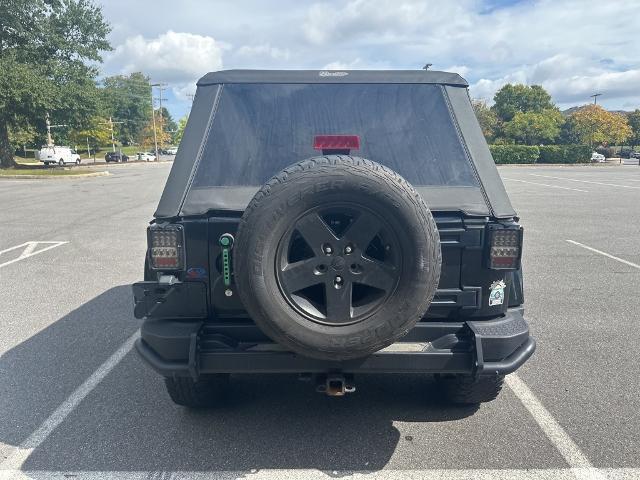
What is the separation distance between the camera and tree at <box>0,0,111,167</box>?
2978cm

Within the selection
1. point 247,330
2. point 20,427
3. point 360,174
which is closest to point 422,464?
point 247,330

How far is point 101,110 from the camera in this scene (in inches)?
1378

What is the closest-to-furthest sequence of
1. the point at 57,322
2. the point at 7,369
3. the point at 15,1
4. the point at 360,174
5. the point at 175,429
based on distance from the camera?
the point at 360,174, the point at 175,429, the point at 7,369, the point at 57,322, the point at 15,1

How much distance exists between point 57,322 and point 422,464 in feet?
12.6

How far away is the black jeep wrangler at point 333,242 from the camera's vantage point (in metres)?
2.25

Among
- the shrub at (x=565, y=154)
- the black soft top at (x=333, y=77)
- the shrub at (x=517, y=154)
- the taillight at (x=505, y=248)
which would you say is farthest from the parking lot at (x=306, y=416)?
the shrub at (x=565, y=154)

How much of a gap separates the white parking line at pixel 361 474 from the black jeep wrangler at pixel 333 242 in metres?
0.47

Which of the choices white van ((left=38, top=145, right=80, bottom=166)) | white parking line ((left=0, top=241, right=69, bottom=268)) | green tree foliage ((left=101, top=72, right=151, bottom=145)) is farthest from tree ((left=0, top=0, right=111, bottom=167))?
green tree foliage ((left=101, top=72, right=151, bottom=145))

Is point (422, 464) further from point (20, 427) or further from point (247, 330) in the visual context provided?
point (20, 427)

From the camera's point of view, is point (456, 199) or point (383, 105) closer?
point (456, 199)

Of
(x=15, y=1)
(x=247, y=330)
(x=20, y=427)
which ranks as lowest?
(x=20, y=427)

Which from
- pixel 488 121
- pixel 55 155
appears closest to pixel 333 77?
pixel 55 155

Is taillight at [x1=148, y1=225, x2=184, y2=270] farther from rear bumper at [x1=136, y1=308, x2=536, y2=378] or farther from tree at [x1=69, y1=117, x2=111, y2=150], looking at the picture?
tree at [x1=69, y1=117, x2=111, y2=150]

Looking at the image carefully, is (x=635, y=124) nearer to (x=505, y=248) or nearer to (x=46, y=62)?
(x=46, y=62)
